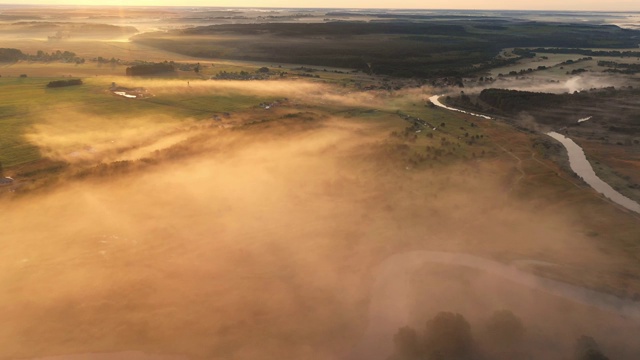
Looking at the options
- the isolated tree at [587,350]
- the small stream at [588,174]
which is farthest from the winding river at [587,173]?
the isolated tree at [587,350]

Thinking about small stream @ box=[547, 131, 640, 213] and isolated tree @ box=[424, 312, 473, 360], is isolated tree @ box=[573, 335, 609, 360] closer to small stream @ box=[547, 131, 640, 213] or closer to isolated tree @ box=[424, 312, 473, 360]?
isolated tree @ box=[424, 312, 473, 360]

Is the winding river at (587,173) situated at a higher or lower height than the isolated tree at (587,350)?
higher

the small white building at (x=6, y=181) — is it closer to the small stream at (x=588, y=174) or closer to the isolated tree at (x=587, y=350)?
the isolated tree at (x=587, y=350)

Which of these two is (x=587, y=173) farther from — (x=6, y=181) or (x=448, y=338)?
(x=6, y=181)

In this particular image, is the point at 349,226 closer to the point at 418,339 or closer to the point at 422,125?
the point at 418,339

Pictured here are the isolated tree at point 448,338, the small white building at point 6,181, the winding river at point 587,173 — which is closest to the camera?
the isolated tree at point 448,338

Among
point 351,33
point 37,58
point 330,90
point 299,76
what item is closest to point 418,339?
point 330,90
